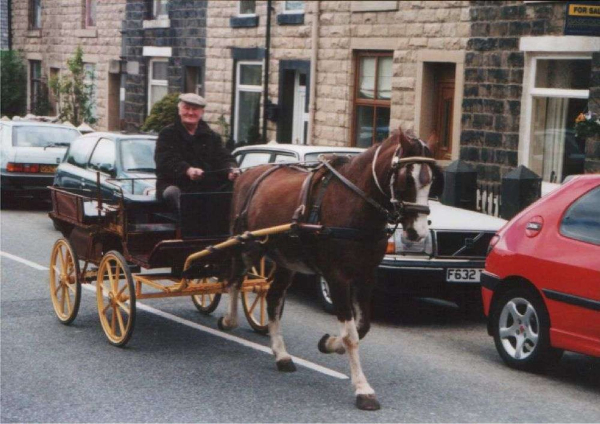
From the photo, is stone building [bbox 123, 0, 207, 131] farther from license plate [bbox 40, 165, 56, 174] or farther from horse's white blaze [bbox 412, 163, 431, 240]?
horse's white blaze [bbox 412, 163, 431, 240]

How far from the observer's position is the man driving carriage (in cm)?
949

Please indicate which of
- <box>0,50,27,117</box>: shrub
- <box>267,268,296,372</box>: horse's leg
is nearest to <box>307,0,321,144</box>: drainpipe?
<box>0,50,27,117</box>: shrub

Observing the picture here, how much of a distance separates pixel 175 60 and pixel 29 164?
9.41 meters

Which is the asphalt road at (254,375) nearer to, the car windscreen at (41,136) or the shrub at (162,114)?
the car windscreen at (41,136)

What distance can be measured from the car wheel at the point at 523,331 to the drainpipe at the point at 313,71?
14.6 meters

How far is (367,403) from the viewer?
7262 millimetres

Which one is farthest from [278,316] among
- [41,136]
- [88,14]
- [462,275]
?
[88,14]

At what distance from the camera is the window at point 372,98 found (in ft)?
70.2

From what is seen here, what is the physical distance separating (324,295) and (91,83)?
2436 cm

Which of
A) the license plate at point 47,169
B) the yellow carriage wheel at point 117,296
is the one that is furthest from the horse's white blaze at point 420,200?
the license plate at point 47,169

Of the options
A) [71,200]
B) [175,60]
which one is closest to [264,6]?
[175,60]

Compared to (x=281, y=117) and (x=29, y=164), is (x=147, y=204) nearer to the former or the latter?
(x=29, y=164)

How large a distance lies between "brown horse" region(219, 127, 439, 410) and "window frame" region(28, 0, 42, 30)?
11222 mm

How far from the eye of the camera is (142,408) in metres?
7.23
